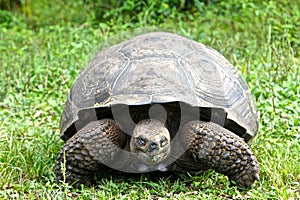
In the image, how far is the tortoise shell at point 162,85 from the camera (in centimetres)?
359

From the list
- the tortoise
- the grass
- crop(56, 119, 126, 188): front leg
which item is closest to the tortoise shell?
the tortoise

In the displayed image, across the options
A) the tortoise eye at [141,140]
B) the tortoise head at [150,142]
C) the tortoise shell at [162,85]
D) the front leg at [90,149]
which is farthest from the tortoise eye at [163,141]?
the front leg at [90,149]

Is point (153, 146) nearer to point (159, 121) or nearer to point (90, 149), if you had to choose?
point (159, 121)

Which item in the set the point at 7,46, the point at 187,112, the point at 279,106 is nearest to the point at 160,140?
the point at 187,112

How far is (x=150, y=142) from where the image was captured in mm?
3400

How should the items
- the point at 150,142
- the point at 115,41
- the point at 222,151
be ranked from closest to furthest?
1. the point at 150,142
2. the point at 222,151
3. the point at 115,41

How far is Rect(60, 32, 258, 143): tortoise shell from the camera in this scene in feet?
11.8

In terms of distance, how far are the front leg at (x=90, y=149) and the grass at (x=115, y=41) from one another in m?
0.12

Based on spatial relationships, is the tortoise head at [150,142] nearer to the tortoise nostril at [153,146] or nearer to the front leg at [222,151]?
the tortoise nostril at [153,146]

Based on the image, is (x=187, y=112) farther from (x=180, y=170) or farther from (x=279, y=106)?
(x=279, y=106)

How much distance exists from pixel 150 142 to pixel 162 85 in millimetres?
397

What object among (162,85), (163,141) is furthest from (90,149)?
(162,85)

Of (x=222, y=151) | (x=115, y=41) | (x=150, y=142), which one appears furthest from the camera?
(x=115, y=41)

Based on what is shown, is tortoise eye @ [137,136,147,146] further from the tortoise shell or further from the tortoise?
the tortoise shell
